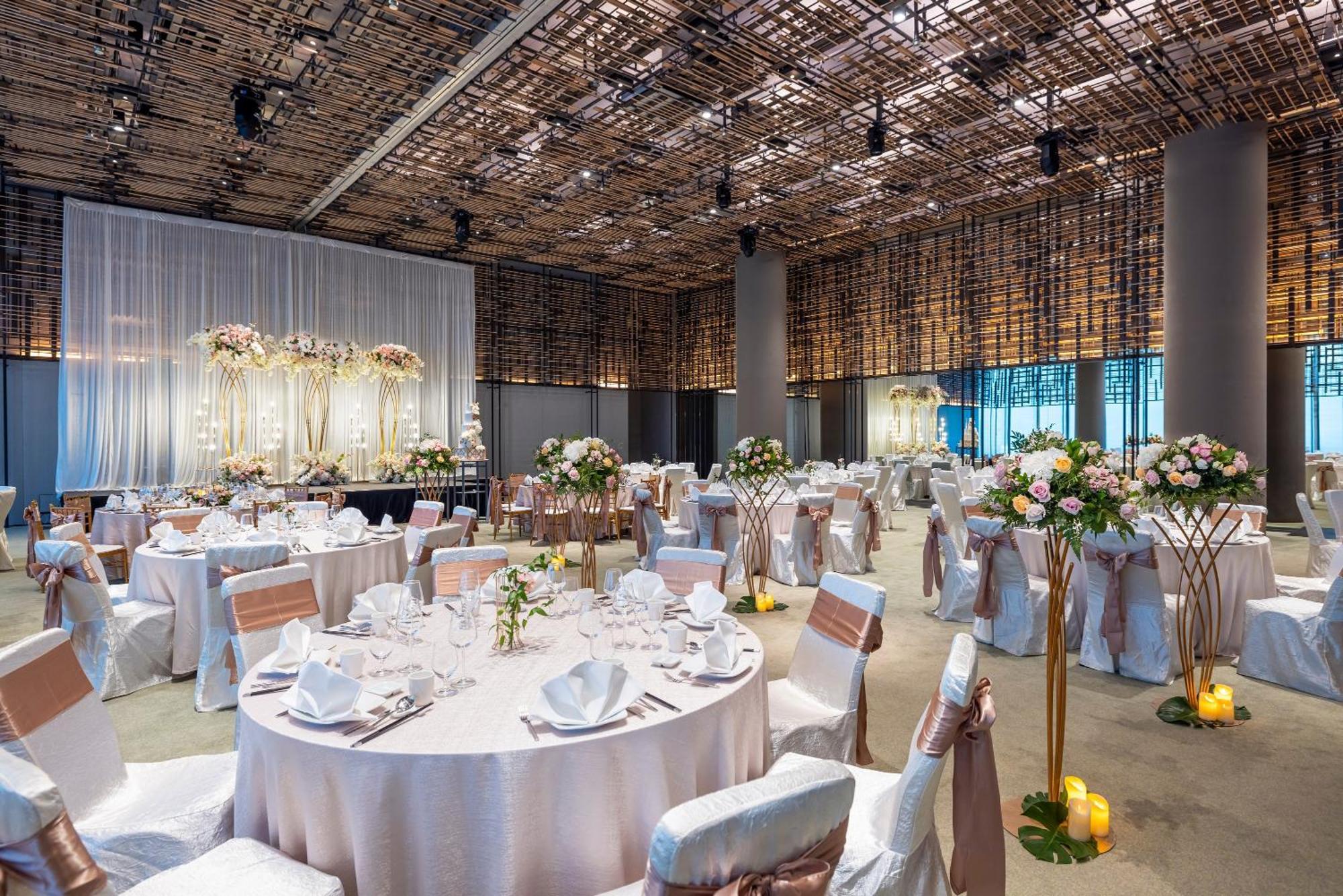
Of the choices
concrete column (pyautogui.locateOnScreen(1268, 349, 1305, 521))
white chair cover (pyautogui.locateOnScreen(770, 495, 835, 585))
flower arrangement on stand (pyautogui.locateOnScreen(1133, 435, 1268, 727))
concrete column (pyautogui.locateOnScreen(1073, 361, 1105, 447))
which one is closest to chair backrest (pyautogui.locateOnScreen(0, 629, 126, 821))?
flower arrangement on stand (pyautogui.locateOnScreen(1133, 435, 1268, 727))

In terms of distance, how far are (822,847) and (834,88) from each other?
7643 millimetres

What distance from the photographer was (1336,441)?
1777 cm

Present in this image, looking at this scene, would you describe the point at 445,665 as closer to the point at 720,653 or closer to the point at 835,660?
the point at 720,653

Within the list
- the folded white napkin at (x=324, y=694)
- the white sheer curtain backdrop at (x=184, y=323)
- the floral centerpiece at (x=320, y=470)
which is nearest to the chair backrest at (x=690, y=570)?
the folded white napkin at (x=324, y=694)

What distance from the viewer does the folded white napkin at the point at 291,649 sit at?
92.4 inches

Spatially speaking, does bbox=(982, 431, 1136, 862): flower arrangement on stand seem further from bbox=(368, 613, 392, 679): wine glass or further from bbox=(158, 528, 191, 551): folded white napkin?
bbox=(158, 528, 191, 551): folded white napkin

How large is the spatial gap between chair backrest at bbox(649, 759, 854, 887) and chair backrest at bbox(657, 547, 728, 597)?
2343 mm

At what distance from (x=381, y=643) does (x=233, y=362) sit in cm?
990

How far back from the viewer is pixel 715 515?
6.98 meters

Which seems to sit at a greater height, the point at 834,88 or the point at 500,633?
the point at 834,88

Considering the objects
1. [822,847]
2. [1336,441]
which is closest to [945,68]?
[822,847]

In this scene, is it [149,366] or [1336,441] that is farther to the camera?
[1336,441]

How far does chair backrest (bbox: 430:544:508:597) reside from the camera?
3605 mm

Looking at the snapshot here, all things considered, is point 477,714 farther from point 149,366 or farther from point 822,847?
point 149,366
